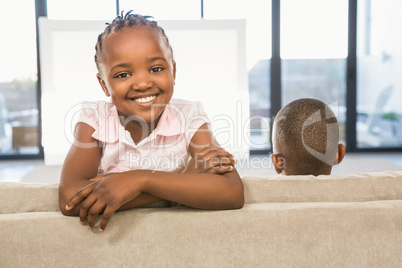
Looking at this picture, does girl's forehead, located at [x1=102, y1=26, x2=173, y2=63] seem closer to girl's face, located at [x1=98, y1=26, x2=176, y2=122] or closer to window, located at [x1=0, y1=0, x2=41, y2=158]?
girl's face, located at [x1=98, y1=26, x2=176, y2=122]

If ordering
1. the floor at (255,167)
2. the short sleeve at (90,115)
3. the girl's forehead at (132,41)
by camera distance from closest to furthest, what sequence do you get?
the girl's forehead at (132,41) → the short sleeve at (90,115) → the floor at (255,167)

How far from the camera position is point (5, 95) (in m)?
5.63

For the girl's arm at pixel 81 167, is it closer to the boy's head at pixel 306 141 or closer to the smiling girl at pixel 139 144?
the smiling girl at pixel 139 144

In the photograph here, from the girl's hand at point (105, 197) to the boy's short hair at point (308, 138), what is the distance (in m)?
0.54

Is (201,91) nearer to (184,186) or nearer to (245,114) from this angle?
(245,114)

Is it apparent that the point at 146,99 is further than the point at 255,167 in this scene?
No

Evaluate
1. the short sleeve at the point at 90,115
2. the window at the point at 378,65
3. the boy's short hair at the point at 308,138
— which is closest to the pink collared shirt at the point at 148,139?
the short sleeve at the point at 90,115

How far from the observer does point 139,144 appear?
49.2 inches

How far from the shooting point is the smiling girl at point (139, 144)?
2.90 feet

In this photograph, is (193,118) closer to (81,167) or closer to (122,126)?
(122,126)

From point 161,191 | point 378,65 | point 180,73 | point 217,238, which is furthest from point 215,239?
point 378,65

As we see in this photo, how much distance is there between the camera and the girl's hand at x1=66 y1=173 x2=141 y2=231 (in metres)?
0.81

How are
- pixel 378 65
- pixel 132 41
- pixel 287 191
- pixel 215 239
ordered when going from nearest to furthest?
1. pixel 215 239
2. pixel 287 191
3. pixel 132 41
4. pixel 378 65

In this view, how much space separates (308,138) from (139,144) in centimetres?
48
